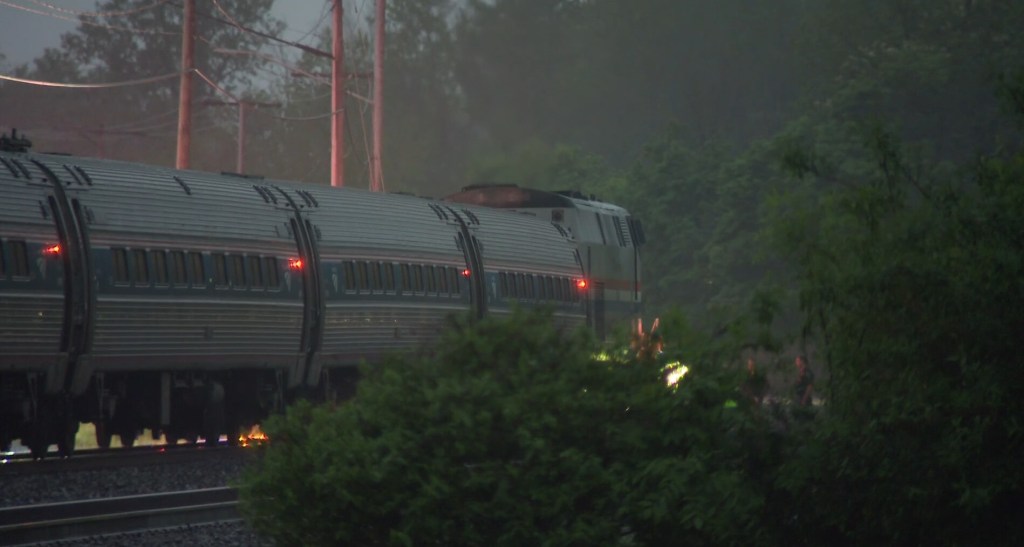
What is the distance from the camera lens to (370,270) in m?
21.3

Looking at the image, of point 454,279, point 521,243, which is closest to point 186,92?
point 521,243

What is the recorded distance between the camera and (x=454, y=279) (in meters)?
23.1

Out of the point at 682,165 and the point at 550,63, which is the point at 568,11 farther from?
the point at 682,165

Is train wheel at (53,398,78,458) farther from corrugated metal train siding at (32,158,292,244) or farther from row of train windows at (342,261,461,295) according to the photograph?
row of train windows at (342,261,461,295)

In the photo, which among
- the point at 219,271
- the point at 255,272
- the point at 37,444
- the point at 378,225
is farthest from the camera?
the point at 378,225

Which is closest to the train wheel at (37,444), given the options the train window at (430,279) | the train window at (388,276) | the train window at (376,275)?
the train window at (376,275)

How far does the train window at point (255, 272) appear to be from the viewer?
19.0 meters

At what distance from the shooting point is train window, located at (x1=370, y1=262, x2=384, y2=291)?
21.4 m

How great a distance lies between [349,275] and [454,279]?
265 cm

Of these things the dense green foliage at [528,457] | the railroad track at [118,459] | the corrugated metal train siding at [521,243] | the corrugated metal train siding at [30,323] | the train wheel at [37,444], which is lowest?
the railroad track at [118,459]

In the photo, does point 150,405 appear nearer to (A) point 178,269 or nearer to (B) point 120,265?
(A) point 178,269

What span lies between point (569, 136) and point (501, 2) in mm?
8058

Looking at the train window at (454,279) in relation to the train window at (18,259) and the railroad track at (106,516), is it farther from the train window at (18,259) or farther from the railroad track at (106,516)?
the railroad track at (106,516)

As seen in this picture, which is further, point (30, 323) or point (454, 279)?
point (454, 279)
